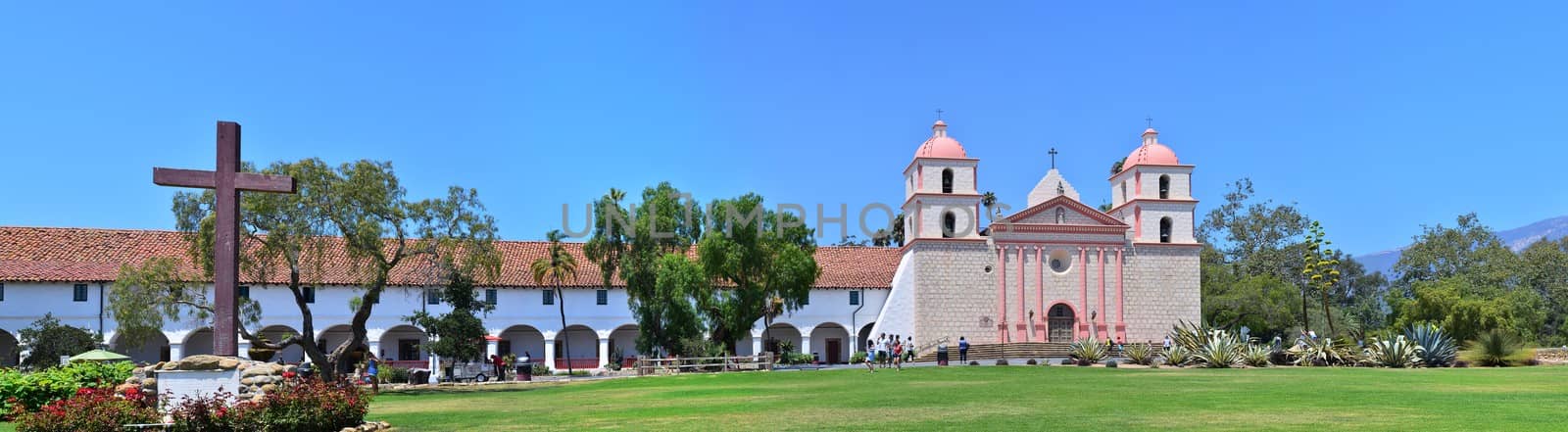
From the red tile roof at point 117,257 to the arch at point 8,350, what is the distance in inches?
103

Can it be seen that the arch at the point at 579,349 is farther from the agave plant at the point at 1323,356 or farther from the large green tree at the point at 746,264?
the agave plant at the point at 1323,356

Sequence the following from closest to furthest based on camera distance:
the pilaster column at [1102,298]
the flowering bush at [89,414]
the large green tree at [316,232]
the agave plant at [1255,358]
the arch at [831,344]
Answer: the flowering bush at [89,414]
the large green tree at [316,232]
the agave plant at [1255,358]
the pilaster column at [1102,298]
the arch at [831,344]

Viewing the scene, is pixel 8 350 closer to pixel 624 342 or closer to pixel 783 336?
pixel 624 342

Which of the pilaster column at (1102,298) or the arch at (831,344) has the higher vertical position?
the pilaster column at (1102,298)

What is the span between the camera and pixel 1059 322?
47.1 meters

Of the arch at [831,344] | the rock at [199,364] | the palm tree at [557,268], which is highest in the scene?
the palm tree at [557,268]

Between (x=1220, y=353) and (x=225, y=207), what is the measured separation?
2397 centimetres

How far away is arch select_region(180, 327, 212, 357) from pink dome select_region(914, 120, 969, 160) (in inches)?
1058

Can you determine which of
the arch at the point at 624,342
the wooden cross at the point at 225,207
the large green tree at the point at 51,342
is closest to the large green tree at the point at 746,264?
the arch at the point at 624,342

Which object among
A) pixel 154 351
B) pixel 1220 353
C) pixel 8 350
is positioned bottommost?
pixel 154 351

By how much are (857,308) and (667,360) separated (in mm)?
14632

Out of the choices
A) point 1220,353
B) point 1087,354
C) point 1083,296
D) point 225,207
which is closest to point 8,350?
point 225,207

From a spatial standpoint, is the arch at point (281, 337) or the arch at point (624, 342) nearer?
the arch at point (281, 337)

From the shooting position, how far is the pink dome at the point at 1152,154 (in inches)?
1907
